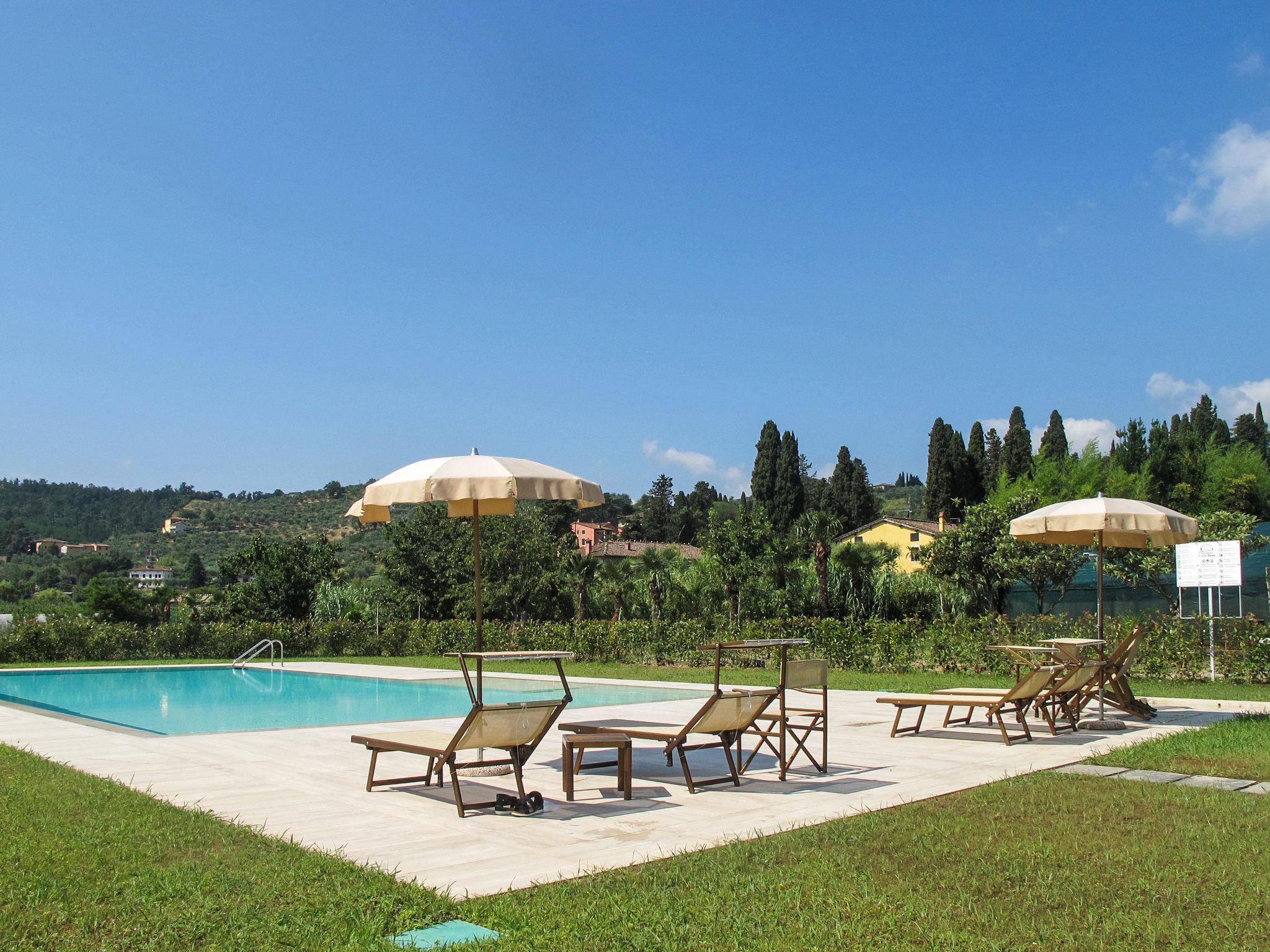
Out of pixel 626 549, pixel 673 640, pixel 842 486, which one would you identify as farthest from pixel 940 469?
pixel 673 640

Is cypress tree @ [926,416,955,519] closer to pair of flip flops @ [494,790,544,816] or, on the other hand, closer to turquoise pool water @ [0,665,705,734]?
turquoise pool water @ [0,665,705,734]

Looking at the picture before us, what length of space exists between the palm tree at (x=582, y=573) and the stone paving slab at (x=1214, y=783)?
25466 millimetres

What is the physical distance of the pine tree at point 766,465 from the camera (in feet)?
208

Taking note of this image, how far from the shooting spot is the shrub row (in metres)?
16.0

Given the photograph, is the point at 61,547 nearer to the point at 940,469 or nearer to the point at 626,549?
the point at 626,549

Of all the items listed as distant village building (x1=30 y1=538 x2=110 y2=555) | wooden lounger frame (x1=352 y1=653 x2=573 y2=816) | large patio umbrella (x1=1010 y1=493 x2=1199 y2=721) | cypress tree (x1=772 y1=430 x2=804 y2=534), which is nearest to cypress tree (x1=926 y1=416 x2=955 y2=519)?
cypress tree (x1=772 y1=430 x2=804 y2=534)

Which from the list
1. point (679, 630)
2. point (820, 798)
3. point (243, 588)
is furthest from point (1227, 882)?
point (243, 588)

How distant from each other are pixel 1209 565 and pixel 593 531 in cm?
10381

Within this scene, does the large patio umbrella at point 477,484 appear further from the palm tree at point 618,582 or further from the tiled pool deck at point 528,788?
the palm tree at point 618,582

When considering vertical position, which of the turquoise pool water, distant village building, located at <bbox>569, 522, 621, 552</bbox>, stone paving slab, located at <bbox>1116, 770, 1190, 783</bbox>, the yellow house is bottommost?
the turquoise pool water

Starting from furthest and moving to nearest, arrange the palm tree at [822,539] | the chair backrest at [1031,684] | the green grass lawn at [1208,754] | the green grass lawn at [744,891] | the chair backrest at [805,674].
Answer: the palm tree at [822,539] → the chair backrest at [1031,684] → the green grass lawn at [1208,754] → the chair backrest at [805,674] → the green grass lawn at [744,891]

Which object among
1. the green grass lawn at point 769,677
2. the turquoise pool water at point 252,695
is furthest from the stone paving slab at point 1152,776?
the turquoise pool water at point 252,695

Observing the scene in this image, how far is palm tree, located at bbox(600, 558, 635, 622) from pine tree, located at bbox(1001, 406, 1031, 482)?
32192 millimetres

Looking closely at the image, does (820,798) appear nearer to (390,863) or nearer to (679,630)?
(390,863)
